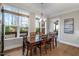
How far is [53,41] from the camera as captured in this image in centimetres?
238

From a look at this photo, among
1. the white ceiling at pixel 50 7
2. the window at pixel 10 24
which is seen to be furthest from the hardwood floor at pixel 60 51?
the white ceiling at pixel 50 7

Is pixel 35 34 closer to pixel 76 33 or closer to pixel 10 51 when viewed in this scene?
pixel 10 51

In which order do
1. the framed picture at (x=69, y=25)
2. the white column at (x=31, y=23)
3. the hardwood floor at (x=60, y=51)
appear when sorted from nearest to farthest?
1. the hardwood floor at (x=60, y=51)
2. the white column at (x=31, y=23)
3. the framed picture at (x=69, y=25)

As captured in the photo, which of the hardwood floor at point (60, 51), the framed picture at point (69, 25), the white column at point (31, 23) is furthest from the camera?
the framed picture at point (69, 25)

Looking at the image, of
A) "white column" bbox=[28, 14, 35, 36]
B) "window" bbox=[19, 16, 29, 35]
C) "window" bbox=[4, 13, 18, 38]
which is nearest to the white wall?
"white column" bbox=[28, 14, 35, 36]

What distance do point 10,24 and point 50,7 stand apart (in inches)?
45.9

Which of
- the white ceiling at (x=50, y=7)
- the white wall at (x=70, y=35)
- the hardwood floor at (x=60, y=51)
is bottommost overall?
the hardwood floor at (x=60, y=51)

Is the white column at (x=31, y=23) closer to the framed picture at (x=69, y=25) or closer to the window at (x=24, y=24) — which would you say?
the window at (x=24, y=24)

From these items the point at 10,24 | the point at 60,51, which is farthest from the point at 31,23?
the point at 60,51

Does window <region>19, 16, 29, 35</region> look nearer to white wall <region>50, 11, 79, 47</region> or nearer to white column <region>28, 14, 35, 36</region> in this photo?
white column <region>28, 14, 35, 36</region>

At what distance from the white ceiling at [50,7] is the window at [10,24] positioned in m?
0.32

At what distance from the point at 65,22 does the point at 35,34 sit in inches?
37.2

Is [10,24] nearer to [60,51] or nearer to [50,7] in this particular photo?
[50,7]

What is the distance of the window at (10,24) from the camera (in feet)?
6.77
